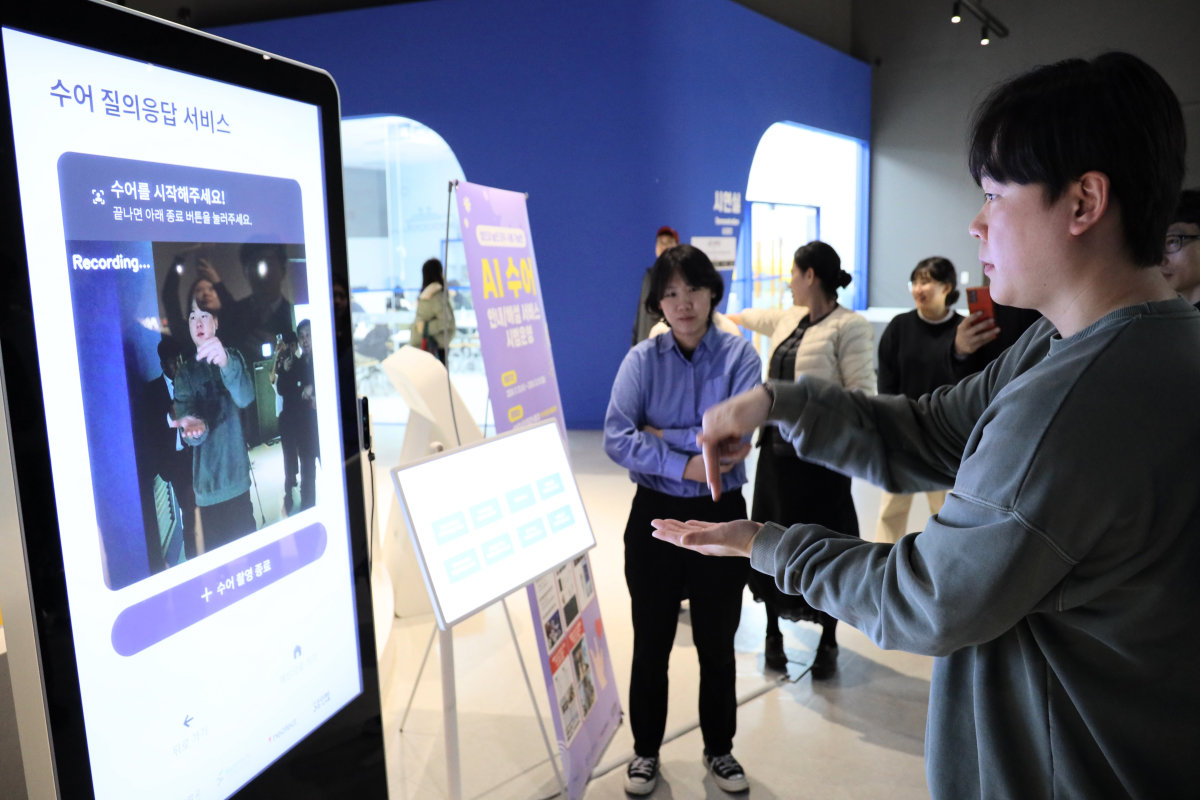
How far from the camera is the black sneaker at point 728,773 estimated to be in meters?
2.57

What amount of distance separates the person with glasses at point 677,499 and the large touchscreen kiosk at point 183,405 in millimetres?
1453

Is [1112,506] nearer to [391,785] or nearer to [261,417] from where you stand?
[261,417]

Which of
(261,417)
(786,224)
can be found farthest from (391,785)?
(786,224)

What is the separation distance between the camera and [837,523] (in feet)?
10.8

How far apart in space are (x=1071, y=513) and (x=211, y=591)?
92cm

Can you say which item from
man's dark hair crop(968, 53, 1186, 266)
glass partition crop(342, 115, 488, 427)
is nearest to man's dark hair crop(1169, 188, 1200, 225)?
man's dark hair crop(968, 53, 1186, 266)

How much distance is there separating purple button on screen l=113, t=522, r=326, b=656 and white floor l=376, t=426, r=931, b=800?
5.87 ft

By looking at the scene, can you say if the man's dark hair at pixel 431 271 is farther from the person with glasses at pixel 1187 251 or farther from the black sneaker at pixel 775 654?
the person with glasses at pixel 1187 251

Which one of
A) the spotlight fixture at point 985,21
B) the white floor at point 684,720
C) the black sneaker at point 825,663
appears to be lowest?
the white floor at point 684,720

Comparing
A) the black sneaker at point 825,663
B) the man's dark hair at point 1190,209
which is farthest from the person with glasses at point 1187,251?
the black sneaker at point 825,663

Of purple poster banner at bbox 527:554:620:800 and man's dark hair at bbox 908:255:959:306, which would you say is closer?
purple poster banner at bbox 527:554:620:800

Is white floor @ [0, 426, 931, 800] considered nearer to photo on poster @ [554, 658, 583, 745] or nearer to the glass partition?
photo on poster @ [554, 658, 583, 745]

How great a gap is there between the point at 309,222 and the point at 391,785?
2.11 meters

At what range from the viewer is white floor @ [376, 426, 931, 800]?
2.65m
